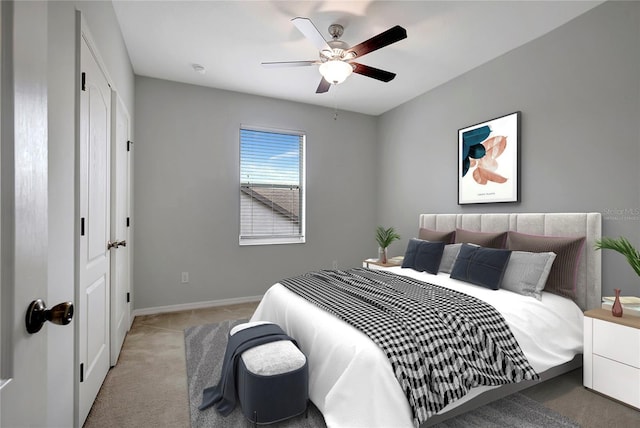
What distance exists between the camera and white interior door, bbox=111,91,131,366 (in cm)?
252

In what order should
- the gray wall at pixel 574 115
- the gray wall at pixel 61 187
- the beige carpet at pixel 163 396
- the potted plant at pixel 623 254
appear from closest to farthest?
the gray wall at pixel 61 187 < the beige carpet at pixel 163 396 < the potted plant at pixel 623 254 < the gray wall at pixel 574 115

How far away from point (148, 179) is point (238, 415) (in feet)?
9.64

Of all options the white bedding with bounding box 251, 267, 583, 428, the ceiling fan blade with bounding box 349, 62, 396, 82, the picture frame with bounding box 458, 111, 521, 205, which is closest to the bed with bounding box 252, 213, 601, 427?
the white bedding with bounding box 251, 267, 583, 428

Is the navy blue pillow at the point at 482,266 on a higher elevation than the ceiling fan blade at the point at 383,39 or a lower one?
lower

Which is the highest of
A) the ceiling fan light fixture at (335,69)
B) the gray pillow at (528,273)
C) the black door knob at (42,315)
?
the ceiling fan light fixture at (335,69)

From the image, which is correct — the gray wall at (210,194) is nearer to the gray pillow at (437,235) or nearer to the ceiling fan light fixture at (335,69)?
the gray pillow at (437,235)

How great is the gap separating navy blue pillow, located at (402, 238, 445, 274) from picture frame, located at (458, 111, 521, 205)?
749 mm

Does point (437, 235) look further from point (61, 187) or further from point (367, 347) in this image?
point (61, 187)

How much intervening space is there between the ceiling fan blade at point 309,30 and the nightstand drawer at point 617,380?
114 inches

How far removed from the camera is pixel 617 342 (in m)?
2.04

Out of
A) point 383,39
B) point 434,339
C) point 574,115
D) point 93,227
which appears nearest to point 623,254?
point 574,115

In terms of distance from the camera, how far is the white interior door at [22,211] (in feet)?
1.93

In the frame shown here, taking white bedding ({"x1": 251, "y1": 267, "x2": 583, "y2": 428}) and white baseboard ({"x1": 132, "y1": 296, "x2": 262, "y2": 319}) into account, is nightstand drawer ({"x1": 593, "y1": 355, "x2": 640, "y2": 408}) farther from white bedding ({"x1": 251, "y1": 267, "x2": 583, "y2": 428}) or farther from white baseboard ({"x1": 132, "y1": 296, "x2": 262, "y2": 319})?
white baseboard ({"x1": 132, "y1": 296, "x2": 262, "y2": 319})

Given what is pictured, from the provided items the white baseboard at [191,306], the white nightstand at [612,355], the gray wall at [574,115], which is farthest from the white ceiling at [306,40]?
the white baseboard at [191,306]
